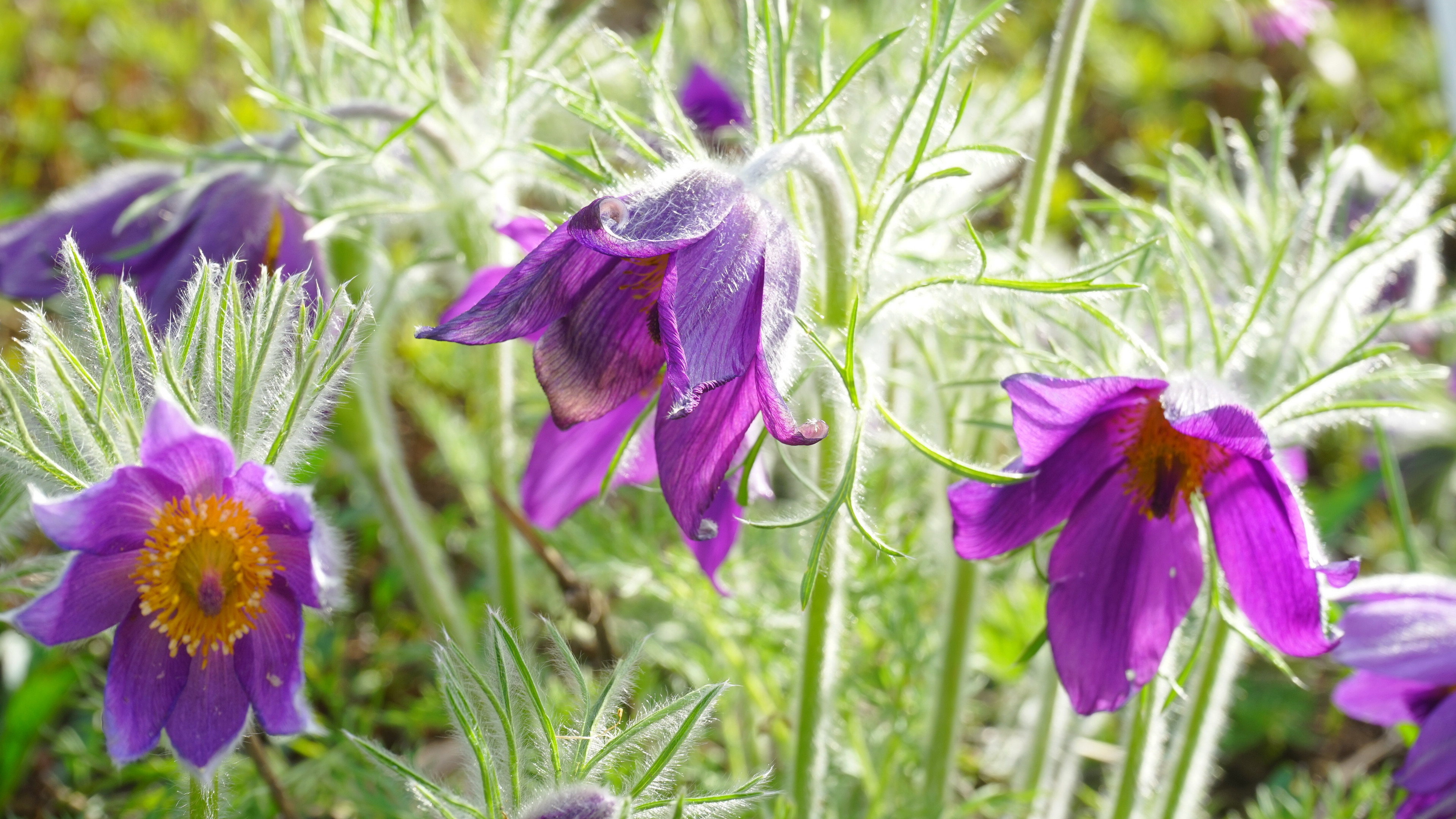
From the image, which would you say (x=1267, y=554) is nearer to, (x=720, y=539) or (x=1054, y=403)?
(x=1054, y=403)

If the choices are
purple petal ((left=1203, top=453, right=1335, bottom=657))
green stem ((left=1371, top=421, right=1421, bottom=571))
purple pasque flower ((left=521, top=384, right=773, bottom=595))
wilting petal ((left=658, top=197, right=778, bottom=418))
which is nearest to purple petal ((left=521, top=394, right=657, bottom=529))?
→ purple pasque flower ((left=521, top=384, right=773, bottom=595))

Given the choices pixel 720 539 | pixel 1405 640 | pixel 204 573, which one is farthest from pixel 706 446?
pixel 1405 640

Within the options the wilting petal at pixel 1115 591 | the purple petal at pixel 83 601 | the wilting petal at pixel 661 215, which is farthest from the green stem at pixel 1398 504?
the purple petal at pixel 83 601

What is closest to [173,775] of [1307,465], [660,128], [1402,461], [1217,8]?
[660,128]

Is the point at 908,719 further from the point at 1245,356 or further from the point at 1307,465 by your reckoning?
the point at 1307,465

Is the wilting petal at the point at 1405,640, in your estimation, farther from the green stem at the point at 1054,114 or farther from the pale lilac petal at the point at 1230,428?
the green stem at the point at 1054,114
